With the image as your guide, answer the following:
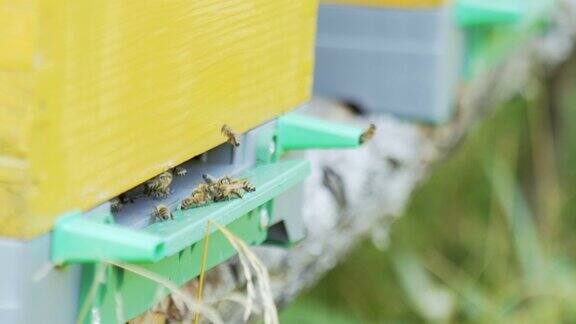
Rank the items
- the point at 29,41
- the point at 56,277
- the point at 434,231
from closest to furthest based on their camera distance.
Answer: the point at 29,41, the point at 56,277, the point at 434,231

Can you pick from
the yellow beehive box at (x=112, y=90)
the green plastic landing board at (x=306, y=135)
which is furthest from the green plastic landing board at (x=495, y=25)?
the yellow beehive box at (x=112, y=90)

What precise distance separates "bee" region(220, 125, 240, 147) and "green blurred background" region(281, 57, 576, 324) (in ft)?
Answer: 4.52

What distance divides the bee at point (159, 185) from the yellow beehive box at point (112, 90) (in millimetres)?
36

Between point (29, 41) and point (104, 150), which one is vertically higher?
point (29, 41)

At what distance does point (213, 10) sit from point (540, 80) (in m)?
2.14

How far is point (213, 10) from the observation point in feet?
4.30

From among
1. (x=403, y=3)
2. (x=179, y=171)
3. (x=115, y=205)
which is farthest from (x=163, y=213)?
(x=403, y=3)

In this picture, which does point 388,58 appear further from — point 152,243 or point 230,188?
point 152,243

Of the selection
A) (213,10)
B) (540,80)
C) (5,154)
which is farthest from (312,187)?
(540,80)

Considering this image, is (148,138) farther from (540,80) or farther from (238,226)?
(540,80)

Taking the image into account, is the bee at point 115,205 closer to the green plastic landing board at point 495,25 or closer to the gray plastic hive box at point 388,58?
the gray plastic hive box at point 388,58

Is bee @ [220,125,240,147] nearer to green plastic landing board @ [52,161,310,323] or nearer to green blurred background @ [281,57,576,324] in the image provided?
green plastic landing board @ [52,161,310,323]

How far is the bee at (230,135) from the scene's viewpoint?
138 cm

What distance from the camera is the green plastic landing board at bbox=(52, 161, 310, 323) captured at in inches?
42.4
